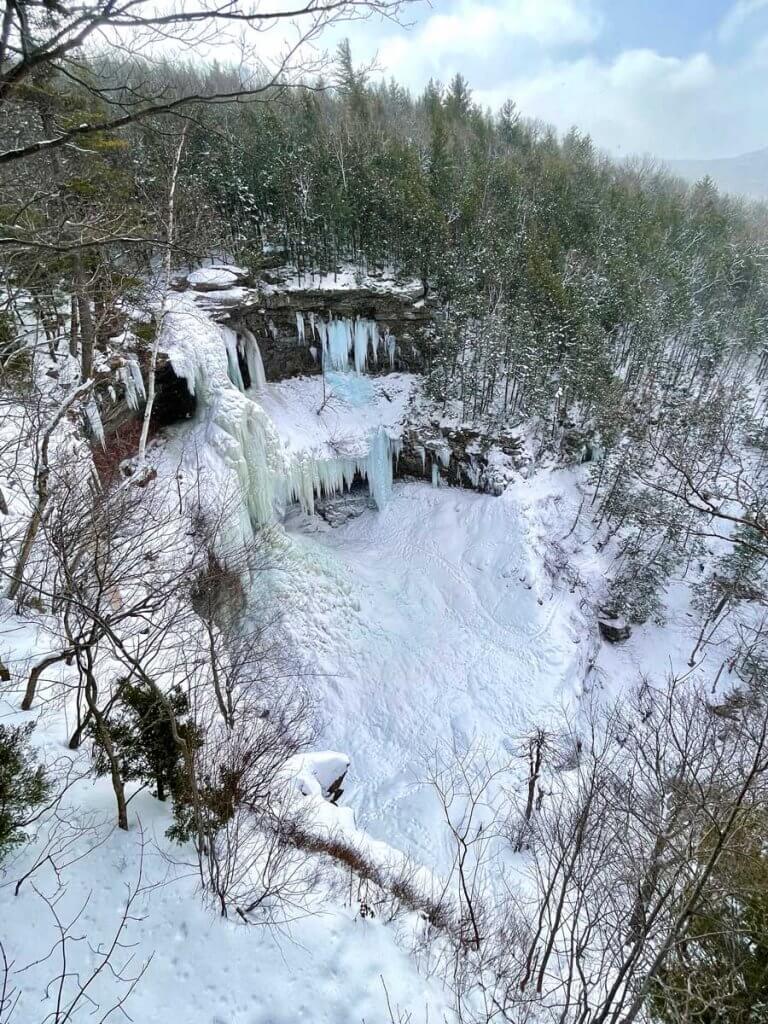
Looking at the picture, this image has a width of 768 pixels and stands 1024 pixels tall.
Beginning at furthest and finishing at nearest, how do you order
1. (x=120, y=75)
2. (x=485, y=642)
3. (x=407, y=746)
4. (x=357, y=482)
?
(x=357, y=482), (x=485, y=642), (x=407, y=746), (x=120, y=75)

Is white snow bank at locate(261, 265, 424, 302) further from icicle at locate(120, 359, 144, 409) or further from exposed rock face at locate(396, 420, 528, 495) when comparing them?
icicle at locate(120, 359, 144, 409)

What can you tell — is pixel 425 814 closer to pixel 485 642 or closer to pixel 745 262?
pixel 485 642

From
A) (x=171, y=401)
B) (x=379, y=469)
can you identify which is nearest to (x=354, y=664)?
(x=379, y=469)

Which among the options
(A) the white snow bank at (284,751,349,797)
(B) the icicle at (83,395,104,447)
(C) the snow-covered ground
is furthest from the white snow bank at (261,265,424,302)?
(A) the white snow bank at (284,751,349,797)

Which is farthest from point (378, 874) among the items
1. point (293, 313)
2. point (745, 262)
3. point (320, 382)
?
point (745, 262)

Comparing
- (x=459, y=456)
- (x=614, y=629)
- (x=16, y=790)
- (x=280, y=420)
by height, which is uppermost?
(x=280, y=420)

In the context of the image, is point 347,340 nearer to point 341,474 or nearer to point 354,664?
point 341,474
